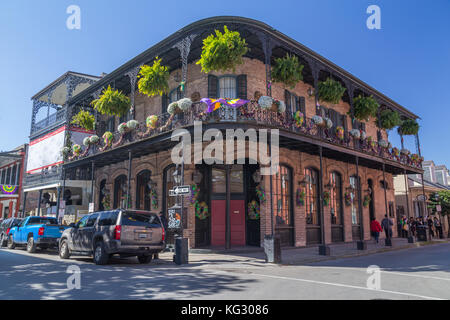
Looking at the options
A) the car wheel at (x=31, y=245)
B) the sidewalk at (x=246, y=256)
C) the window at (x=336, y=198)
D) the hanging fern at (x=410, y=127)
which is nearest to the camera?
the sidewalk at (x=246, y=256)

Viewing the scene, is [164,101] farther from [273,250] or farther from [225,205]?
[273,250]

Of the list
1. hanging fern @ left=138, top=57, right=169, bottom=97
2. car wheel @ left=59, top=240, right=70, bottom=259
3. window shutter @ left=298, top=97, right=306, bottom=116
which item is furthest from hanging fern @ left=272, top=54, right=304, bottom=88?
car wheel @ left=59, top=240, right=70, bottom=259

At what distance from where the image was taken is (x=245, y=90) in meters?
15.9

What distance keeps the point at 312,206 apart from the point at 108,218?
1133 cm

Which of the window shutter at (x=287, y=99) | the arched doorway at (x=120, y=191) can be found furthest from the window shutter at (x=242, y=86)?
the arched doorway at (x=120, y=191)

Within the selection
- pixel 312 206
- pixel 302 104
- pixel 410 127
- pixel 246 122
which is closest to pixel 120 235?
pixel 246 122

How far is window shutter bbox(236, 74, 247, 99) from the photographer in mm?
15852

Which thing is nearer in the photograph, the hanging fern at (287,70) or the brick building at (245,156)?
the hanging fern at (287,70)

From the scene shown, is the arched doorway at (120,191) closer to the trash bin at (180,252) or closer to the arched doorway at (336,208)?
the trash bin at (180,252)

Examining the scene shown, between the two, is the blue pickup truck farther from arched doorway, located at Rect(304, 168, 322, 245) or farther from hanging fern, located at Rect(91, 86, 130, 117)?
arched doorway, located at Rect(304, 168, 322, 245)

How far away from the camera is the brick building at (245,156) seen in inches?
559

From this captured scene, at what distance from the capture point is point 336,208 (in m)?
20.1

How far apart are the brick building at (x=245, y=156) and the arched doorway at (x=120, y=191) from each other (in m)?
0.06

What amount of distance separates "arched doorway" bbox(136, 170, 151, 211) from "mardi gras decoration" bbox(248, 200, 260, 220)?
646 centimetres
